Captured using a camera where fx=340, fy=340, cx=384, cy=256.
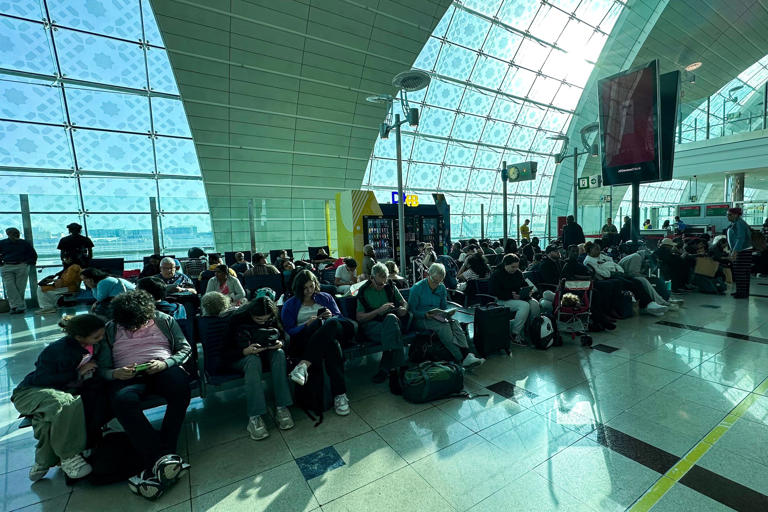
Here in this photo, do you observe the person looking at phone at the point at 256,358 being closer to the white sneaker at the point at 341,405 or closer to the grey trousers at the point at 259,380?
the grey trousers at the point at 259,380

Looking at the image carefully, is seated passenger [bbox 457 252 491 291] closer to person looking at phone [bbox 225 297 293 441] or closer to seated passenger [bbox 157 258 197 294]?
person looking at phone [bbox 225 297 293 441]

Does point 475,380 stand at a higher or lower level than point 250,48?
lower

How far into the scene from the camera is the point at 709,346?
464 centimetres

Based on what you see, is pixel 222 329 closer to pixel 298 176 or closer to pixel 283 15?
pixel 283 15

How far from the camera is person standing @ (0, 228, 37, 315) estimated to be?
7898mm

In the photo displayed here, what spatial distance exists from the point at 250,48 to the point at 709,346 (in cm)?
1560

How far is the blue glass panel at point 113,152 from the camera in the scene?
1179 centimetres

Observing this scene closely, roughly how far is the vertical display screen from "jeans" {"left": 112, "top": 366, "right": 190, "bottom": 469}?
1193 centimetres

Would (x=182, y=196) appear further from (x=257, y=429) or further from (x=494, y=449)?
(x=494, y=449)

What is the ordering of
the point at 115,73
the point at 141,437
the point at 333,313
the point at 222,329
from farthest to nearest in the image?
the point at 115,73
the point at 333,313
the point at 222,329
the point at 141,437

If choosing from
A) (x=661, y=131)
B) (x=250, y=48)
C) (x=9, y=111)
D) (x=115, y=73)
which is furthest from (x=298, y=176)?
(x=661, y=131)

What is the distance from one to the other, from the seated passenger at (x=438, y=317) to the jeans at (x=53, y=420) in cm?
321

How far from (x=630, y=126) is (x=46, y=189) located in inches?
734

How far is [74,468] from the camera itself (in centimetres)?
238
